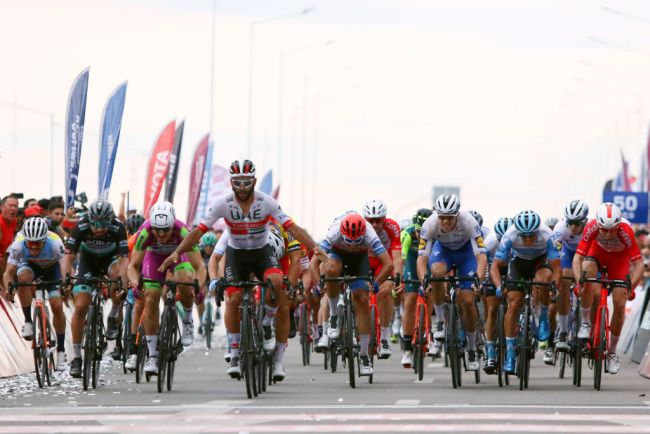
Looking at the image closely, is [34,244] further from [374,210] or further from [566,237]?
[566,237]

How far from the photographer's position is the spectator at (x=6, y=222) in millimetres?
22953

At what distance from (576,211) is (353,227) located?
2.69 meters

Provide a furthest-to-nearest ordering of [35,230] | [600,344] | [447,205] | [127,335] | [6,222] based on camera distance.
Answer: [6,222]
[127,335]
[35,230]
[447,205]
[600,344]

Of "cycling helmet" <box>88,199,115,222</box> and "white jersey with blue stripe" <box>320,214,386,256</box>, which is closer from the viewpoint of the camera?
"cycling helmet" <box>88,199,115,222</box>

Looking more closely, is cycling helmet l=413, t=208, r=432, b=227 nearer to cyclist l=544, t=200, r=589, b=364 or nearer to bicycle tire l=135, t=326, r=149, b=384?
cyclist l=544, t=200, r=589, b=364

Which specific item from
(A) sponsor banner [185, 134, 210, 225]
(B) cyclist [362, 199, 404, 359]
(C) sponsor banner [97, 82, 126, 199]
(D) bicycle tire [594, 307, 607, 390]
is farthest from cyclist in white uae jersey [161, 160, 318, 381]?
(A) sponsor banner [185, 134, 210, 225]

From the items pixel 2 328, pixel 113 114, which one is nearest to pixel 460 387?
pixel 2 328

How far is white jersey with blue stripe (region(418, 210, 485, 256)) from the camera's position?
19094 mm

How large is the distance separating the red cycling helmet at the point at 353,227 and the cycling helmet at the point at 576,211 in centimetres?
246

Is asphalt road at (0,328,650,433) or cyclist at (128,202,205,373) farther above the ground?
cyclist at (128,202,205,373)

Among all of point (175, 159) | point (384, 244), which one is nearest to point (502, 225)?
point (384, 244)

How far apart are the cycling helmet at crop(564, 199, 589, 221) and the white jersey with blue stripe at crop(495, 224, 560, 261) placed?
2.72 ft

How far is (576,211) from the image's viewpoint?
19938 millimetres

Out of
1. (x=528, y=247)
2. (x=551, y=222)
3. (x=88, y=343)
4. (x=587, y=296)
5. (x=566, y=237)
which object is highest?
(x=551, y=222)
